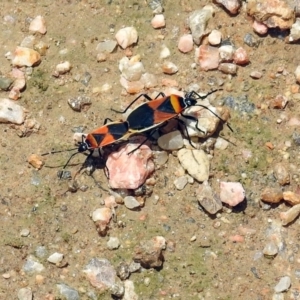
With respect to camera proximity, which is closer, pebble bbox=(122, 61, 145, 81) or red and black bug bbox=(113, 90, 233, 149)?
red and black bug bbox=(113, 90, 233, 149)

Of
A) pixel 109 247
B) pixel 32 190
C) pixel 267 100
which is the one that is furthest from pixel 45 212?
pixel 267 100

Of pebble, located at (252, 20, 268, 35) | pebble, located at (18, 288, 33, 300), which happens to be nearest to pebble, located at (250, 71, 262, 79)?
pebble, located at (252, 20, 268, 35)

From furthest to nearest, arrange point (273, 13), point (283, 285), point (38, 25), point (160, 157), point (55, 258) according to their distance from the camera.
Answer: point (38, 25) → point (273, 13) → point (160, 157) → point (55, 258) → point (283, 285)

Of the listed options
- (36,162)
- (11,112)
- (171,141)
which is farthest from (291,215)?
(11,112)

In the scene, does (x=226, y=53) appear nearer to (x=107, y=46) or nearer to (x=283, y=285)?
(x=107, y=46)

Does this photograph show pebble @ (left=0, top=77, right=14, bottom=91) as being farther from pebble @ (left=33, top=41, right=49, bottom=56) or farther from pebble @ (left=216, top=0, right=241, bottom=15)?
pebble @ (left=216, top=0, right=241, bottom=15)
